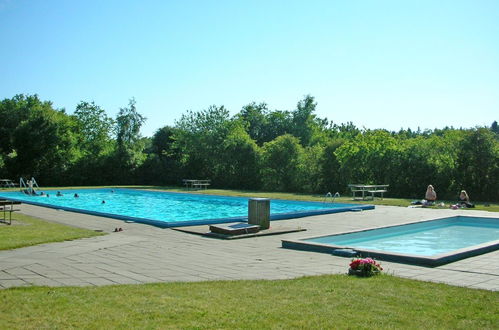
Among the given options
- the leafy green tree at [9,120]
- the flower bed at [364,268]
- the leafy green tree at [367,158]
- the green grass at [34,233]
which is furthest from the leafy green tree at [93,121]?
the flower bed at [364,268]

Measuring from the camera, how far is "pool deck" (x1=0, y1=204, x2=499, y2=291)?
19.8 ft

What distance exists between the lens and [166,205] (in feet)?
73.8

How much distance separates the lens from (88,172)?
33.0 m

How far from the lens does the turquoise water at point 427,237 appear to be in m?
10.7

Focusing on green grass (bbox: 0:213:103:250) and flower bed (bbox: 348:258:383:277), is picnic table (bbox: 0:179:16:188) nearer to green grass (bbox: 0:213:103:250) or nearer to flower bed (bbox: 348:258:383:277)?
green grass (bbox: 0:213:103:250)

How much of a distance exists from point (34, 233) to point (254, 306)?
22.5 ft

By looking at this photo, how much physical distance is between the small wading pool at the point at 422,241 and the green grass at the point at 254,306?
7.77 feet

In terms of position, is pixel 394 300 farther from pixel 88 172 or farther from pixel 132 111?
pixel 132 111

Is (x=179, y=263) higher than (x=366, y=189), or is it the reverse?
(x=366, y=189)

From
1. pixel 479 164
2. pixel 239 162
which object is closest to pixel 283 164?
pixel 239 162

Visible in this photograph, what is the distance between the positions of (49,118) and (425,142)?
23.7 metres

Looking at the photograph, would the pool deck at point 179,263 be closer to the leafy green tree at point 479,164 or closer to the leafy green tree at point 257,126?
the leafy green tree at point 479,164

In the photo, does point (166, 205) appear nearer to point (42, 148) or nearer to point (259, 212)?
point (259, 212)

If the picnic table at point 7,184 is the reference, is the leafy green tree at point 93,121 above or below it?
above
